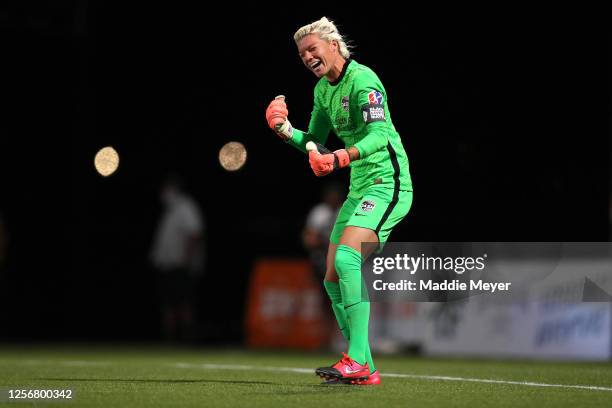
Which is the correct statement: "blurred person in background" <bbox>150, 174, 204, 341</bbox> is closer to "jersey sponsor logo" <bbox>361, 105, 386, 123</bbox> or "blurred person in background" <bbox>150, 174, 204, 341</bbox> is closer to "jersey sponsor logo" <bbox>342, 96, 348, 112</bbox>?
"jersey sponsor logo" <bbox>342, 96, 348, 112</bbox>

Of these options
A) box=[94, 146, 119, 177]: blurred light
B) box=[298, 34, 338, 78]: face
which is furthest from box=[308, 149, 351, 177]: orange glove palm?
box=[94, 146, 119, 177]: blurred light

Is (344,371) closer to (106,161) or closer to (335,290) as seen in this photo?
(335,290)

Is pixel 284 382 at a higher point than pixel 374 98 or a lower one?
lower

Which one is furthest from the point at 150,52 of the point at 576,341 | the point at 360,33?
the point at 576,341

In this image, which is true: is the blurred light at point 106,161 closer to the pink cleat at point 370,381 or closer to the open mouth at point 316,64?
the open mouth at point 316,64

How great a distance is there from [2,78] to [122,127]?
2140mm

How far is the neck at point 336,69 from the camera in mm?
7445

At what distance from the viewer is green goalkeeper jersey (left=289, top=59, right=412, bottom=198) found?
7164 millimetres

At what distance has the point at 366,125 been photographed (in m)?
7.21

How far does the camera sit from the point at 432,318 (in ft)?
43.7

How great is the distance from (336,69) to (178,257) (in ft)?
27.1

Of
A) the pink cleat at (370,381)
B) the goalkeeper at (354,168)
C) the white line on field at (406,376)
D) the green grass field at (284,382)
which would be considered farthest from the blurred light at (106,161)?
the pink cleat at (370,381)

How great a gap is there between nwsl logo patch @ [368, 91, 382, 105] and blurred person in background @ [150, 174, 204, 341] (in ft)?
27.4

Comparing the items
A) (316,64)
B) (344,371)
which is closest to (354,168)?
(316,64)
